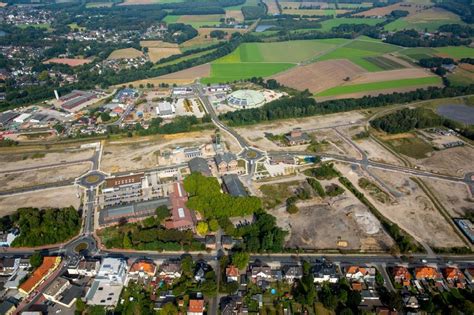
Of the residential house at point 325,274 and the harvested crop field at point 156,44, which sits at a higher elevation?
the harvested crop field at point 156,44

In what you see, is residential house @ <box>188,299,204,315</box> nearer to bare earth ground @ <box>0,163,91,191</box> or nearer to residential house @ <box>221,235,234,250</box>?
residential house @ <box>221,235,234,250</box>

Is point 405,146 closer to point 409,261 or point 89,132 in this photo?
point 409,261

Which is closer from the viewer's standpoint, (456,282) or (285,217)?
(456,282)

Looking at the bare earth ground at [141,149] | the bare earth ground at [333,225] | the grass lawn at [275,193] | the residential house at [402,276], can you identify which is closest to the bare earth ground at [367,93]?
the bare earth ground at [141,149]

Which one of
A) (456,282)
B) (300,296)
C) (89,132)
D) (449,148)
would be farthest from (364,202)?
(89,132)

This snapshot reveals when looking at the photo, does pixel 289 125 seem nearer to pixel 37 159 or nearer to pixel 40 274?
pixel 37 159

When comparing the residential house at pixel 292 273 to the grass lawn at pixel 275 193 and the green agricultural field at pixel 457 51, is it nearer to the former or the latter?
the grass lawn at pixel 275 193

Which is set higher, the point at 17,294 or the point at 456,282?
the point at 17,294
